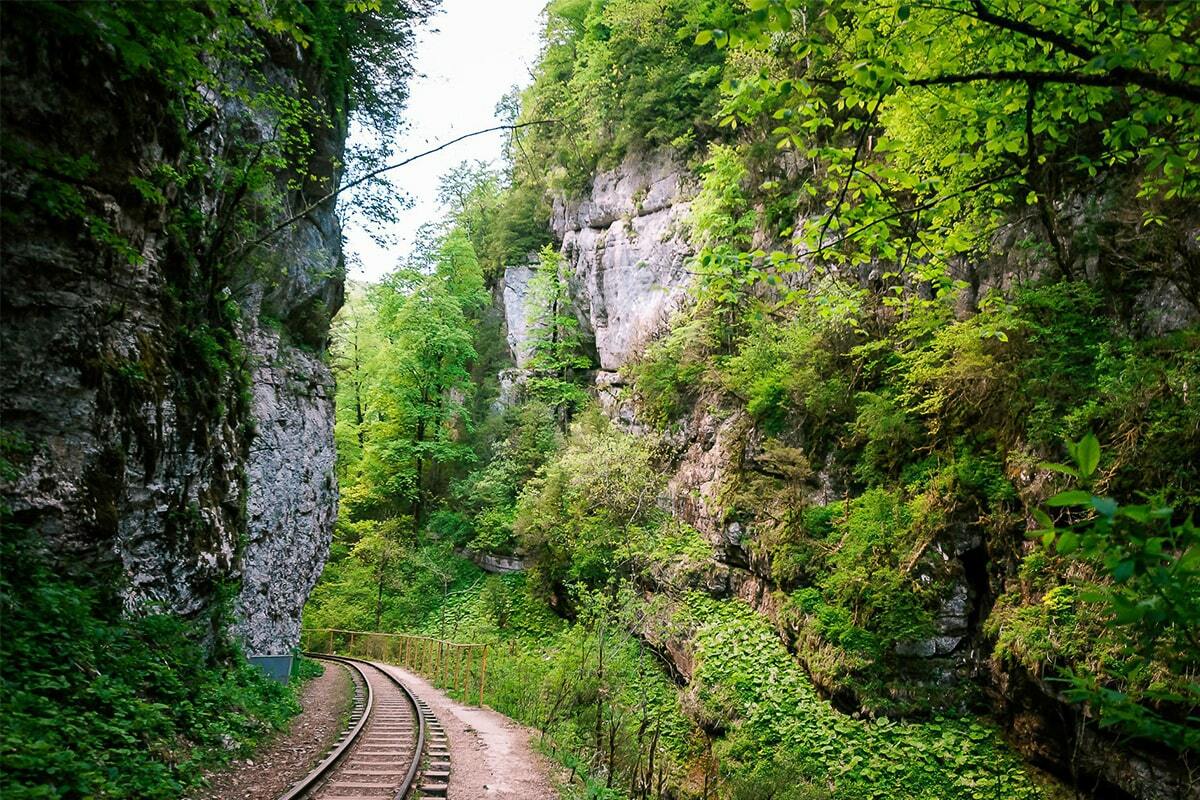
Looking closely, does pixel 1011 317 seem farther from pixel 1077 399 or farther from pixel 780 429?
pixel 780 429

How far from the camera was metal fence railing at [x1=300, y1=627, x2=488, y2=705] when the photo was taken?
47.7 ft

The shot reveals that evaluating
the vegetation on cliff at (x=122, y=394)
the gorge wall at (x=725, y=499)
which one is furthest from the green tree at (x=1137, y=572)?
the vegetation on cliff at (x=122, y=394)

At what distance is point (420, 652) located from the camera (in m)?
19.8

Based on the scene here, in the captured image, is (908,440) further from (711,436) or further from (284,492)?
(284,492)

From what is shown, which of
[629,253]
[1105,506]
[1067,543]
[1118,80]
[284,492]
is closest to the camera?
[1105,506]

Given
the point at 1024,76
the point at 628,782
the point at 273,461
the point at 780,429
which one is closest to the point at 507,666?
the point at 628,782

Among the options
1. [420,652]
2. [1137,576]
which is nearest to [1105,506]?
[1137,576]

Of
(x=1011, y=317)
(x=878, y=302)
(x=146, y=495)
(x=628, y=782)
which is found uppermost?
(x=878, y=302)

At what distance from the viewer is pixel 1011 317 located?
806 centimetres

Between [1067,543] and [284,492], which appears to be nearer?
[1067,543]

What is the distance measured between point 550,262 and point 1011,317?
19.1 metres

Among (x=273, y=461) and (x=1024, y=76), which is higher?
(x=1024, y=76)

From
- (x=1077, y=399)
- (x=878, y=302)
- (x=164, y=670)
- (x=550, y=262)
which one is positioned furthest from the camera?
(x=550, y=262)

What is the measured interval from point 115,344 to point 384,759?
6.08 m
